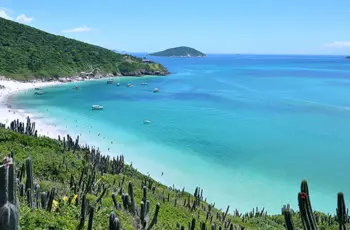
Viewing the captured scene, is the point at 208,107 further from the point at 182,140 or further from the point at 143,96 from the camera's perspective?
the point at 182,140

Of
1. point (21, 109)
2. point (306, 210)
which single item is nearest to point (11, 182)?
point (306, 210)

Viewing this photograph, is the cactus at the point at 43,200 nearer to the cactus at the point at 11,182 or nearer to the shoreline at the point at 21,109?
the cactus at the point at 11,182

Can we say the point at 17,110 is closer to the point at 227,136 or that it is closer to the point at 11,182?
the point at 227,136

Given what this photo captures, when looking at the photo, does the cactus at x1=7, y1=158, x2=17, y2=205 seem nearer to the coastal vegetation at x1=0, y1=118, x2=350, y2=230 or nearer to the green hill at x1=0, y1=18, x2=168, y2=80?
the coastal vegetation at x1=0, y1=118, x2=350, y2=230

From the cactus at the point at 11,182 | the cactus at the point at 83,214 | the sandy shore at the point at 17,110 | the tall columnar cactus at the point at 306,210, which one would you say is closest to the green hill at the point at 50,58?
the sandy shore at the point at 17,110

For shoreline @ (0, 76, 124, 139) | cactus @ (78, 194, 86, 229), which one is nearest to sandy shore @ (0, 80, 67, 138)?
shoreline @ (0, 76, 124, 139)

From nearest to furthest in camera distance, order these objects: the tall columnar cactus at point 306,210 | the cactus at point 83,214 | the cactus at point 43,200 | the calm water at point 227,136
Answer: the tall columnar cactus at point 306,210, the cactus at point 83,214, the cactus at point 43,200, the calm water at point 227,136
